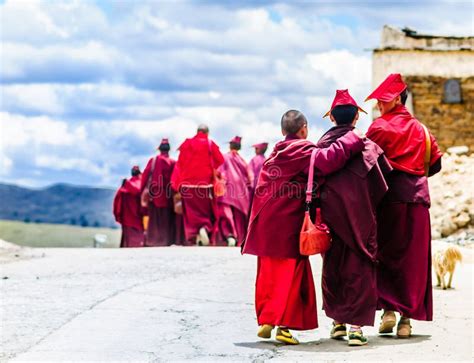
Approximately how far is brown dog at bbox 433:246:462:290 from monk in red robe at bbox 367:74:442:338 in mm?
3164

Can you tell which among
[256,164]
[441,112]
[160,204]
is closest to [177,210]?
[160,204]

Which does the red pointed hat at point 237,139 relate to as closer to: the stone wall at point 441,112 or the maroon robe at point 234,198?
the maroon robe at point 234,198

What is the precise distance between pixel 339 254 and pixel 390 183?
2.79 feet

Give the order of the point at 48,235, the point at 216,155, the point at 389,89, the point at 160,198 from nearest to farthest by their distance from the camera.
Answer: the point at 389,89, the point at 216,155, the point at 160,198, the point at 48,235

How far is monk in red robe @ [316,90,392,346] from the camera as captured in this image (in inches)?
353

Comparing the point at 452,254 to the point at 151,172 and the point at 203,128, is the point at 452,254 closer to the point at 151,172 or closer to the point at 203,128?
the point at 203,128

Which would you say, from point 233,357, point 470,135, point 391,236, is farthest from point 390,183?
point 470,135

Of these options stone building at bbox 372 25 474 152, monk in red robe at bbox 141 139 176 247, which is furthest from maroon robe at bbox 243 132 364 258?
stone building at bbox 372 25 474 152

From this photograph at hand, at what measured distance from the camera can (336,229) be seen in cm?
902

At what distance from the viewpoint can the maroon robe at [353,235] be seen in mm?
8977

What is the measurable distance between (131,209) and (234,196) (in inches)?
179

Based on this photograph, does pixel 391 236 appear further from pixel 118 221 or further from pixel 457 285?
pixel 118 221

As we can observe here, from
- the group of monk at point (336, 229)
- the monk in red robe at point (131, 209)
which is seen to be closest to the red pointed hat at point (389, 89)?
the group of monk at point (336, 229)

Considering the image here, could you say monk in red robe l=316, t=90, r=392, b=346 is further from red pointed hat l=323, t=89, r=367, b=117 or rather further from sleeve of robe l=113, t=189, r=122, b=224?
sleeve of robe l=113, t=189, r=122, b=224
